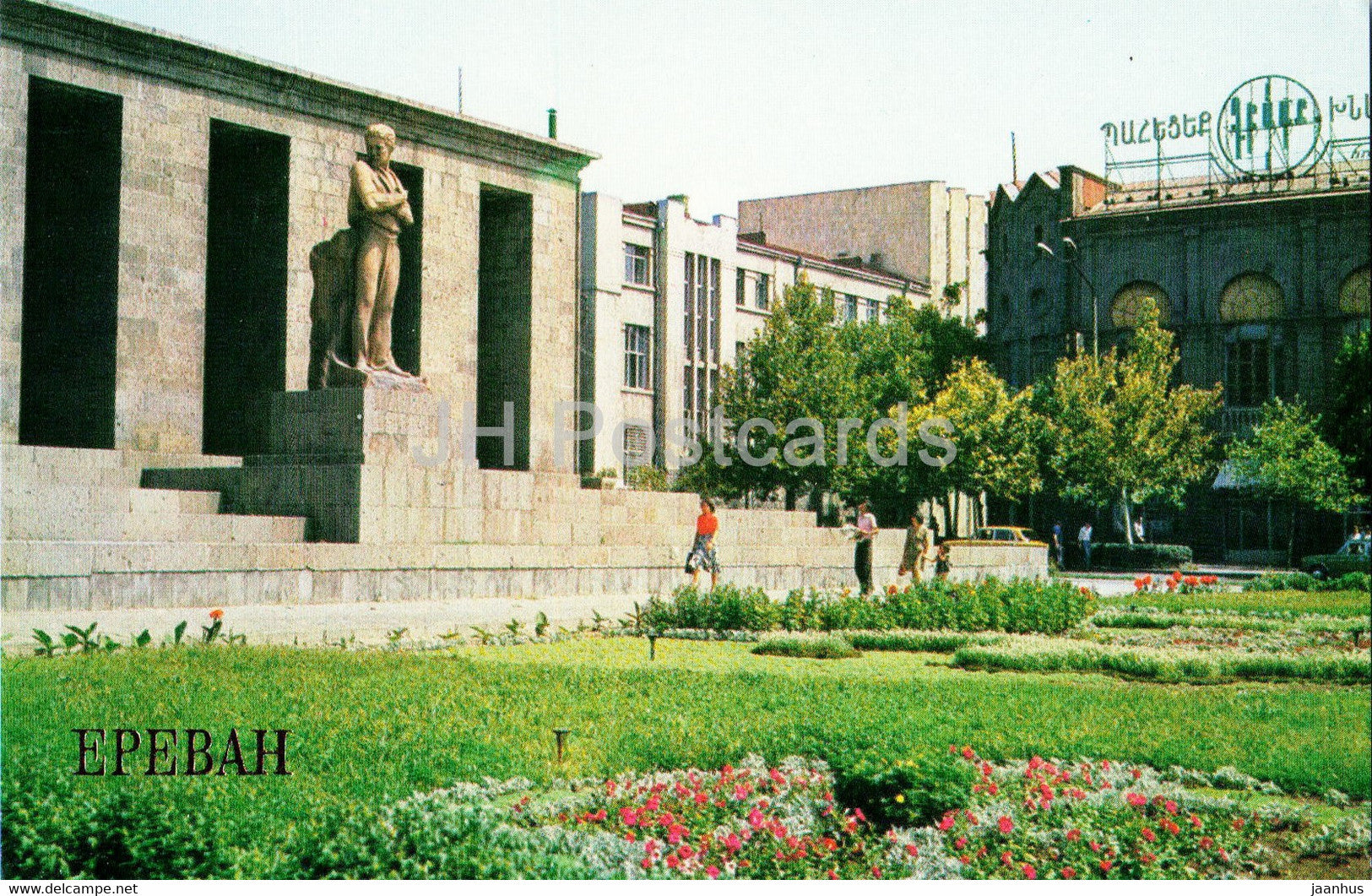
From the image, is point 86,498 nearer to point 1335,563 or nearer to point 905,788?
point 905,788

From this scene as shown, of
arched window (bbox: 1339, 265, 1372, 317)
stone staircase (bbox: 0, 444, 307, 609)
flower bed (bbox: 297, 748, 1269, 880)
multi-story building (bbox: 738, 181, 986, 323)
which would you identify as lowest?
flower bed (bbox: 297, 748, 1269, 880)

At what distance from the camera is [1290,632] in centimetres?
1734

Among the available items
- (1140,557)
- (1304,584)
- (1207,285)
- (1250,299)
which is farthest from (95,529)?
(1207,285)

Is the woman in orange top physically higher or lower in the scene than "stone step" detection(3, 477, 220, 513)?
lower

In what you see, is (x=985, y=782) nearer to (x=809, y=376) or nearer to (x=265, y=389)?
(x=265, y=389)

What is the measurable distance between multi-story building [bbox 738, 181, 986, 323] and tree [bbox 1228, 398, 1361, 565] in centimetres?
3418

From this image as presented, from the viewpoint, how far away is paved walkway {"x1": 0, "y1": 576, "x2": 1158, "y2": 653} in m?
13.1

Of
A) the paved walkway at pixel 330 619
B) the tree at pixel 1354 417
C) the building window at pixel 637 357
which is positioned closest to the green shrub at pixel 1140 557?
the tree at pixel 1354 417

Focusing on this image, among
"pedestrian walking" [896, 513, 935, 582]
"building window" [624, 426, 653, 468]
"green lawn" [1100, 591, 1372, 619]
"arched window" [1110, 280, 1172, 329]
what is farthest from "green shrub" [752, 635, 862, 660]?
"building window" [624, 426, 653, 468]

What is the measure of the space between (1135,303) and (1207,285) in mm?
2667

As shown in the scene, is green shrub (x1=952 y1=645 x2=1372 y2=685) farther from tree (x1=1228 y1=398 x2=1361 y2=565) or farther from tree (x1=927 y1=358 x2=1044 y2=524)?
tree (x1=927 y1=358 x2=1044 y2=524)

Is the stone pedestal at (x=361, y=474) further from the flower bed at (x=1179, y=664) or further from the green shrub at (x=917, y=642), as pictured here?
the flower bed at (x=1179, y=664)

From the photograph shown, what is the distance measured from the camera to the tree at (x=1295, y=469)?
102 ft

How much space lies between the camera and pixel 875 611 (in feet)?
57.5
